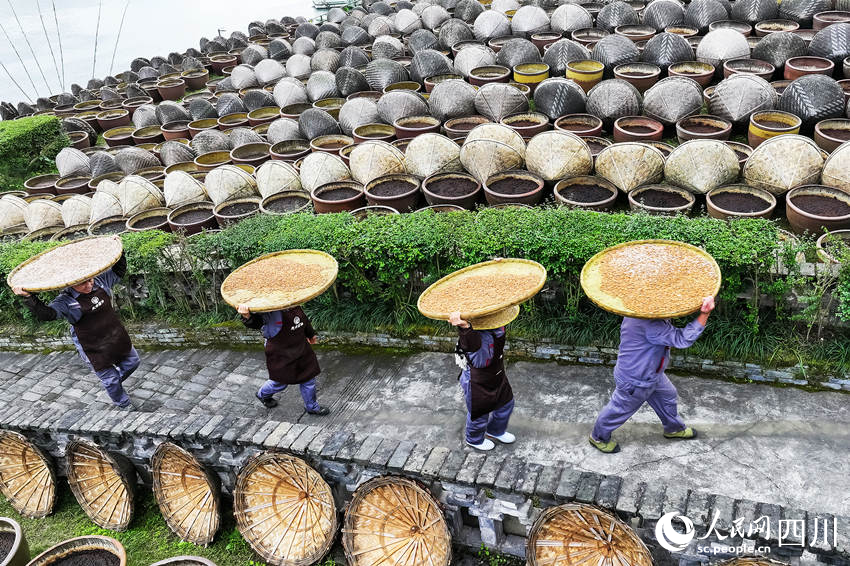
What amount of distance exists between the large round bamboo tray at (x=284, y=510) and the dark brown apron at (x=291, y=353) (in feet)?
3.30

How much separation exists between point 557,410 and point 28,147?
1503 centimetres

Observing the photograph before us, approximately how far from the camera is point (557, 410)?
221 inches

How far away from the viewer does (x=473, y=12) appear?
58.6 feet

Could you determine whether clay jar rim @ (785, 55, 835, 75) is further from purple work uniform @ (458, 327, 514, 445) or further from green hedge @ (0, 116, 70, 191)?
green hedge @ (0, 116, 70, 191)

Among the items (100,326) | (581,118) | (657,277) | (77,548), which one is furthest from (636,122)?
(77,548)

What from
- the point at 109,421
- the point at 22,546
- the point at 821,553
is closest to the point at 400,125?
the point at 109,421

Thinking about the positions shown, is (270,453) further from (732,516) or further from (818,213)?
(818,213)

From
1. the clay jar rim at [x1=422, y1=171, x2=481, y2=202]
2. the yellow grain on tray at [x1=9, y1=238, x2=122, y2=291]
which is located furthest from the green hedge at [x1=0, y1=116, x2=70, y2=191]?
the clay jar rim at [x1=422, y1=171, x2=481, y2=202]

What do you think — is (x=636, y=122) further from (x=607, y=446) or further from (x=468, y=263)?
(x=607, y=446)

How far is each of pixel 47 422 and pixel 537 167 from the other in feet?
22.7

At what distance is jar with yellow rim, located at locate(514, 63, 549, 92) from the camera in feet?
42.4

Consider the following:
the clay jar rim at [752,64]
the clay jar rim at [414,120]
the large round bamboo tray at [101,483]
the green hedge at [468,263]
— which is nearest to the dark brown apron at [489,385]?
the green hedge at [468,263]

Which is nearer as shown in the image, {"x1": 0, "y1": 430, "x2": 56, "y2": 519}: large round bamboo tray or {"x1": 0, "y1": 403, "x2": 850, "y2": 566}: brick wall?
{"x1": 0, "y1": 403, "x2": 850, "y2": 566}: brick wall

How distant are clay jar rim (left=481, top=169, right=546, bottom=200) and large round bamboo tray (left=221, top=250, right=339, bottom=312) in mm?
3703
